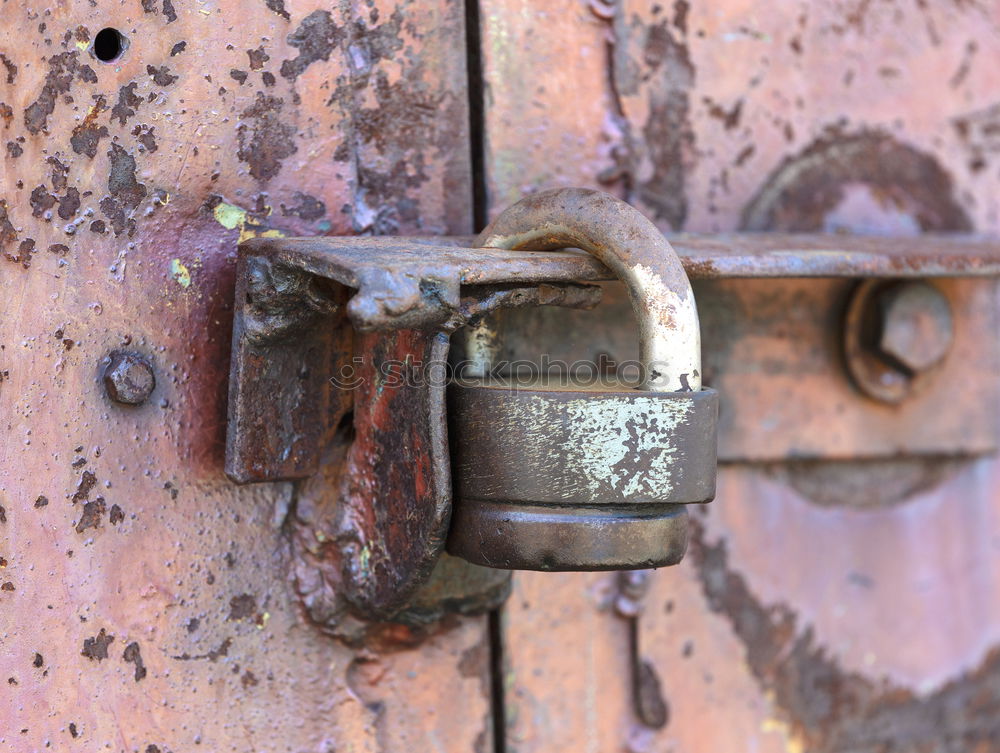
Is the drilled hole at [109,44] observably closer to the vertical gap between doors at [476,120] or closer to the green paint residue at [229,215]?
the green paint residue at [229,215]

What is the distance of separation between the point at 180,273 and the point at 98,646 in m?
0.22

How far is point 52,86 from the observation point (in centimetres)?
53

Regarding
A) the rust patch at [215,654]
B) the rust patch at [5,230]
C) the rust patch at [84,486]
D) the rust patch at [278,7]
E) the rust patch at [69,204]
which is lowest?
the rust patch at [215,654]

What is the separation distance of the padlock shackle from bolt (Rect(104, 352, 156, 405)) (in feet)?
0.79

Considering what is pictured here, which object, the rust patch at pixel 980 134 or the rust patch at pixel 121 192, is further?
the rust patch at pixel 980 134

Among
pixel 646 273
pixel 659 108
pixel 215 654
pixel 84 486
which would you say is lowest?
pixel 215 654

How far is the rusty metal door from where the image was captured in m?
0.54

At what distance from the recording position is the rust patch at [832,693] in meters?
0.76

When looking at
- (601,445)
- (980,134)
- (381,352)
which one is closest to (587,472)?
(601,445)

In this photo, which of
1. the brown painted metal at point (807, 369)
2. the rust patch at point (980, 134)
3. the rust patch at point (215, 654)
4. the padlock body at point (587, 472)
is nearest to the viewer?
the padlock body at point (587, 472)

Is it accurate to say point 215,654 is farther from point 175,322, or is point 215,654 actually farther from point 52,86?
point 52,86

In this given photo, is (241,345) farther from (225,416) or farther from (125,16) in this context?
(125,16)

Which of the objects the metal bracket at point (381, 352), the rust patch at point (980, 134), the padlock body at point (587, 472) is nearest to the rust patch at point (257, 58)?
the metal bracket at point (381, 352)

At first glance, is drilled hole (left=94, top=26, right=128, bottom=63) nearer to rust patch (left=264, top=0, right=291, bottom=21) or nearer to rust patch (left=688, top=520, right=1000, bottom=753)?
rust patch (left=264, top=0, right=291, bottom=21)
